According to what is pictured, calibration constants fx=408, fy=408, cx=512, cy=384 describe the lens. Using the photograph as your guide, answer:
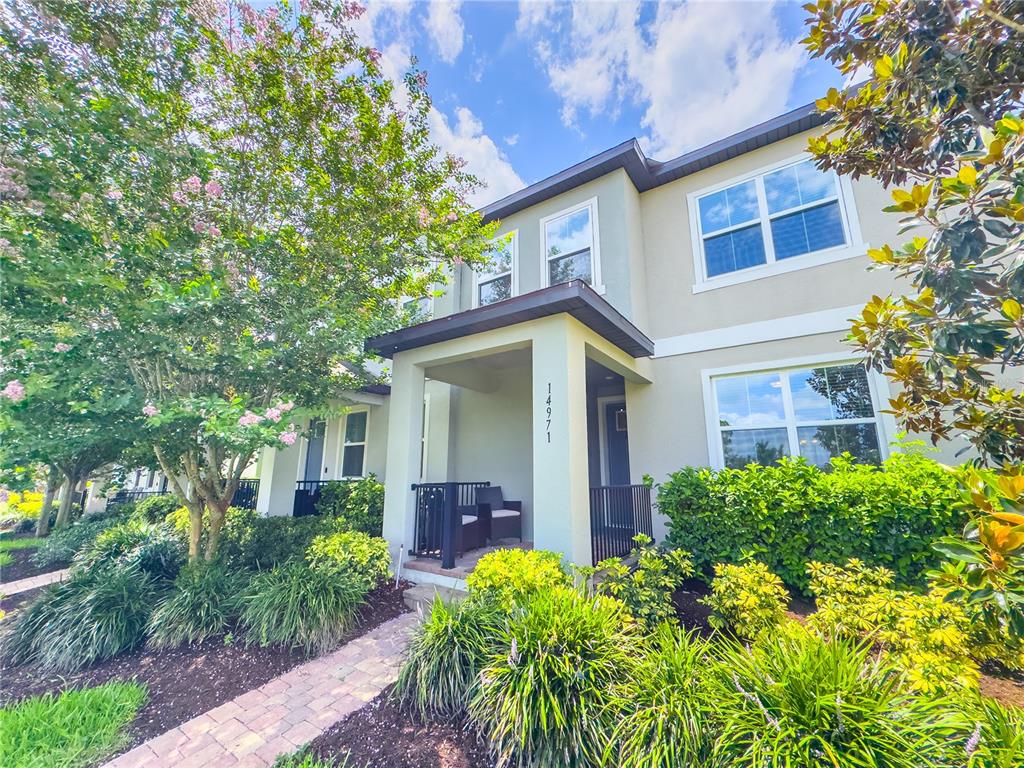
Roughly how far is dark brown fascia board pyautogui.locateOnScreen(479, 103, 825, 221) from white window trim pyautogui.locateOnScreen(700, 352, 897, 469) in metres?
3.67

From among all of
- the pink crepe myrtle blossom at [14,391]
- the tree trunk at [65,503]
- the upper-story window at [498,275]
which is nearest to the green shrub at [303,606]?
the pink crepe myrtle blossom at [14,391]

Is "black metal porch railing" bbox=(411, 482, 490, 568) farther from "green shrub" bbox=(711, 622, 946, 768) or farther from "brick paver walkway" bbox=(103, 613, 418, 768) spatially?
"green shrub" bbox=(711, 622, 946, 768)

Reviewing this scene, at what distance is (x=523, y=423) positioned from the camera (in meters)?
8.53

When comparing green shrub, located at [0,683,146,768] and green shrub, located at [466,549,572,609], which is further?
green shrub, located at [466,549,572,609]

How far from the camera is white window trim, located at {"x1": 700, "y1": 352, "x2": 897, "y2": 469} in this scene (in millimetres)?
5430

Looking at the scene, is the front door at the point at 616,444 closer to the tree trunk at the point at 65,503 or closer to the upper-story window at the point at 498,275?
the upper-story window at the point at 498,275

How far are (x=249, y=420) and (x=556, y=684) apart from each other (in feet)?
12.7

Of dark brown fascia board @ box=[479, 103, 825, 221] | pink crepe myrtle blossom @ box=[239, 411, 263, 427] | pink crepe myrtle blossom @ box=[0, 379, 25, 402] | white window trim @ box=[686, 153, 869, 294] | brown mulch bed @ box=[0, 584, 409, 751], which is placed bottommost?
brown mulch bed @ box=[0, 584, 409, 751]

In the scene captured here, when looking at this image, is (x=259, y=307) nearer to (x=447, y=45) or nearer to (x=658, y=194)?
(x=447, y=45)

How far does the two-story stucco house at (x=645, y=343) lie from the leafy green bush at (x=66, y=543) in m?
4.57

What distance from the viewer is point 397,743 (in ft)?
9.80

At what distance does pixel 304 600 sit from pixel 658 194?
8.54 m

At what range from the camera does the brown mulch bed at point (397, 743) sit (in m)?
2.80

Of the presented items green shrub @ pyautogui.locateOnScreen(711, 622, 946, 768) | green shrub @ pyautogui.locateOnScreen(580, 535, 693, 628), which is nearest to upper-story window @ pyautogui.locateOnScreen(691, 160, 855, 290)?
green shrub @ pyautogui.locateOnScreen(580, 535, 693, 628)
